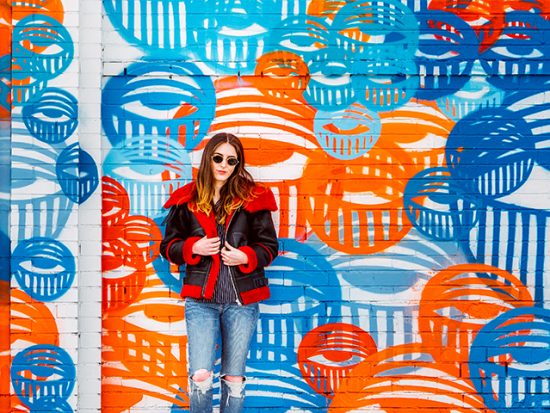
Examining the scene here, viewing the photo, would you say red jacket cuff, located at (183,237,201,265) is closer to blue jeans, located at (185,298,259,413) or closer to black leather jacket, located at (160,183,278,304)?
black leather jacket, located at (160,183,278,304)

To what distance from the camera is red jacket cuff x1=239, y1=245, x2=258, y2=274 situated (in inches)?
161

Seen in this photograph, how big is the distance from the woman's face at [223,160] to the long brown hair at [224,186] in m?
0.03

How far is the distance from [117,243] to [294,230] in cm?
126

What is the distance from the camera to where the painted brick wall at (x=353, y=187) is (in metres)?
4.64

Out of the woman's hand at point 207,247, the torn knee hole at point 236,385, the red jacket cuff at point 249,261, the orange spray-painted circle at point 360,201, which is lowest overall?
the torn knee hole at point 236,385

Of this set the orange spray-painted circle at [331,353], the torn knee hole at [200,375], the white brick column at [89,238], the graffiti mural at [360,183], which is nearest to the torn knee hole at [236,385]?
the torn knee hole at [200,375]

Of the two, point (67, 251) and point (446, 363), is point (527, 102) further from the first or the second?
point (67, 251)

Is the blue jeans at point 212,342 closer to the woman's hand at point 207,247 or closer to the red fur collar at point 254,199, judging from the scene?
the woman's hand at point 207,247

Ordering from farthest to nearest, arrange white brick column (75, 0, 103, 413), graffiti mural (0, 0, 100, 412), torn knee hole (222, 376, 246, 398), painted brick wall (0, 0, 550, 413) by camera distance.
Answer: painted brick wall (0, 0, 550, 413) → white brick column (75, 0, 103, 413) → graffiti mural (0, 0, 100, 412) → torn knee hole (222, 376, 246, 398)

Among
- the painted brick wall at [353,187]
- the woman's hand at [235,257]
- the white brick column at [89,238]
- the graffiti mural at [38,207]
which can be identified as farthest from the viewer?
the painted brick wall at [353,187]

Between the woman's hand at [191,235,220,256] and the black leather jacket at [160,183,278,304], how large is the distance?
2.1 inches

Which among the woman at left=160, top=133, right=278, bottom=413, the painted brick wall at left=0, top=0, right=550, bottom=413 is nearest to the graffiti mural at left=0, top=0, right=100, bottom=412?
the painted brick wall at left=0, top=0, right=550, bottom=413

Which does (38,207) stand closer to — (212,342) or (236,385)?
(212,342)

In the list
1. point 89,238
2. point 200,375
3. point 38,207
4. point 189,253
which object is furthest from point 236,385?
point 38,207
